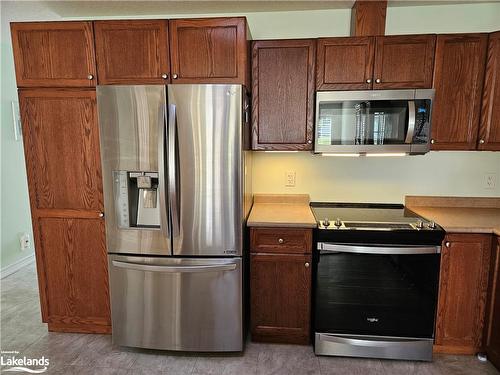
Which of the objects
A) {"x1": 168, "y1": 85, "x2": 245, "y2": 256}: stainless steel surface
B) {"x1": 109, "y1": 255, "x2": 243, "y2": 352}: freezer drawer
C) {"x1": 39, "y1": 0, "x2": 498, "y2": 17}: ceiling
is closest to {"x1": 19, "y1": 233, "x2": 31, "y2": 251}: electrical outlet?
{"x1": 109, "y1": 255, "x2": 243, "y2": 352}: freezer drawer

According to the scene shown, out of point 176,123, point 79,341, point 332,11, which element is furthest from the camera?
point 332,11

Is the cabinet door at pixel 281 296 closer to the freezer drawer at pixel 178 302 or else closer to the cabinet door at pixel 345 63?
the freezer drawer at pixel 178 302

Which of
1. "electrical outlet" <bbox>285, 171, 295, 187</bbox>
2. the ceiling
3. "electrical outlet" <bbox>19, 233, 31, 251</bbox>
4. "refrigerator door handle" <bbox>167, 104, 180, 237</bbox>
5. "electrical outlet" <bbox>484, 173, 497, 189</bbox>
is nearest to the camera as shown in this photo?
"refrigerator door handle" <bbox>167, 104, 180, 237</bbox>

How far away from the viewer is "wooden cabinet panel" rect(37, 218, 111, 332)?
217cm

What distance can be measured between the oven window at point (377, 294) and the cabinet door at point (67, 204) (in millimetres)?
1545

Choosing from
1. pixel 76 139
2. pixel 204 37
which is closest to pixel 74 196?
pixel 76 139

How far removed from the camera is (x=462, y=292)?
2021mm

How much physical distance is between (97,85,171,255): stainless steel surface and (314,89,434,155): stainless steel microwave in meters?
1.10

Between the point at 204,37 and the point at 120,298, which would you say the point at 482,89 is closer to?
the point at 204,37

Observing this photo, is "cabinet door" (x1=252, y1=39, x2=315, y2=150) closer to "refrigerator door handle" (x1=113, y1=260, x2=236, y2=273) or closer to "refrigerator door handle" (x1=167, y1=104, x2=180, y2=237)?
"refrigerator door handle" (x1=167, y1=104, x2=180, y2=237)

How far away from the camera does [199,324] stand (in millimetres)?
2041

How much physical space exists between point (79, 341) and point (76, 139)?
57.2 inches

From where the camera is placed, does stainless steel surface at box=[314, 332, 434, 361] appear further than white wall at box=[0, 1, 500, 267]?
No

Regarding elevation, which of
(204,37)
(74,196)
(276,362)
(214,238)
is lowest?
(276,362)
